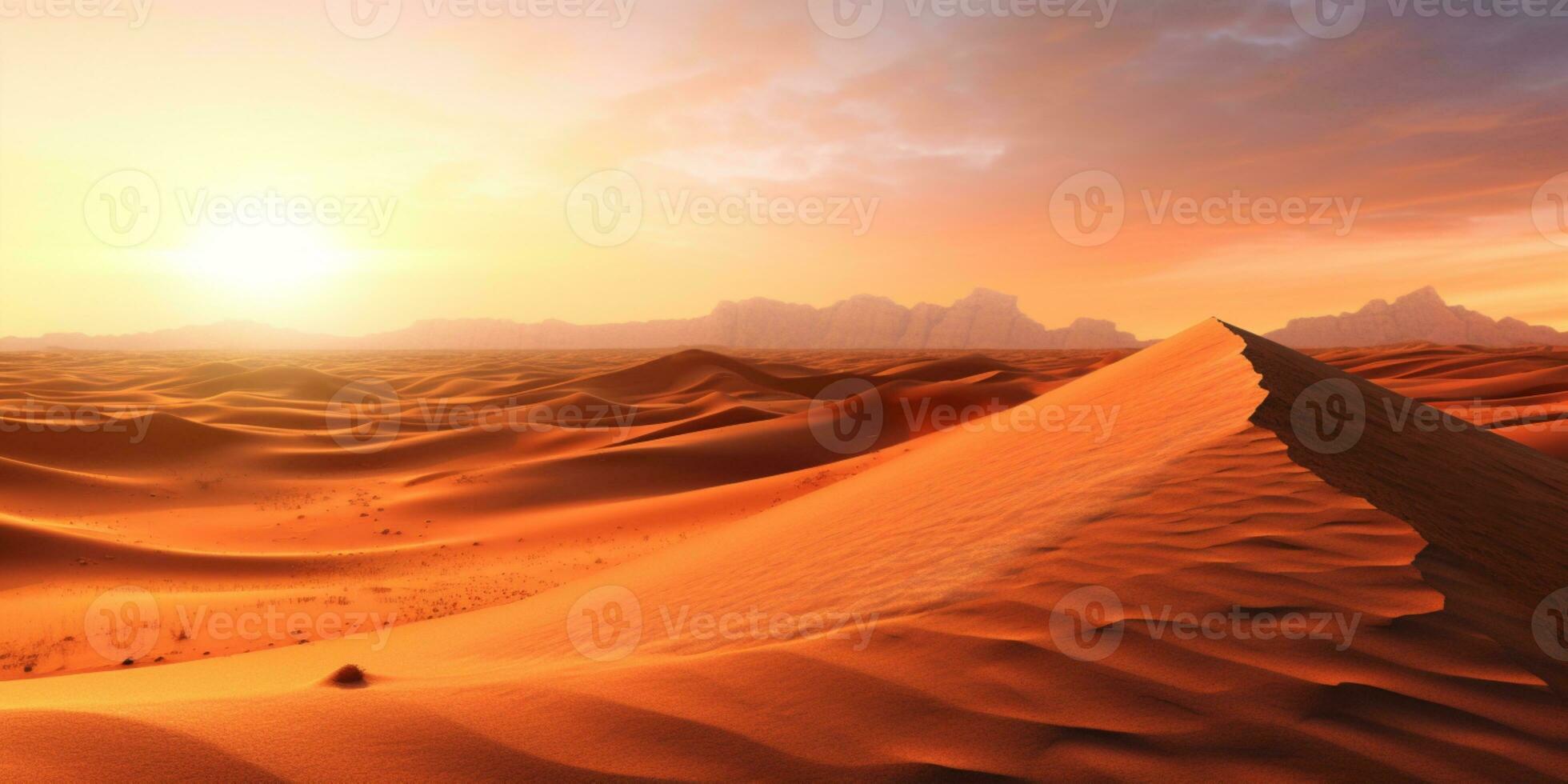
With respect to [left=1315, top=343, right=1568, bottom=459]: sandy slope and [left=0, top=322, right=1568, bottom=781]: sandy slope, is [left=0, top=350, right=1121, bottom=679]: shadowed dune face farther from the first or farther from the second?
[left=1315, top=343, right=1568, bottom=459]: sandy slope

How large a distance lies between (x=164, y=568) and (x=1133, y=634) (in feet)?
33.9

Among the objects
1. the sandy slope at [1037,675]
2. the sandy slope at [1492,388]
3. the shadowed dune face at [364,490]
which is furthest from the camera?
the sandy slope at [1492,388]

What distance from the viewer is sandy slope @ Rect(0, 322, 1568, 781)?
2.10 meters

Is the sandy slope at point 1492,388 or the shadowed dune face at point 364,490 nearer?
the shadowed dune face at point 364,490

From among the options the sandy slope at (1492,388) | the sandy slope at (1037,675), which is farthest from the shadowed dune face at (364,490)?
the sandy slope at (1492,388)

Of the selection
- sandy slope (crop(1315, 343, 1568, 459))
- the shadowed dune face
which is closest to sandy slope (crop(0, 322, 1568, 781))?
the shadowed dune face

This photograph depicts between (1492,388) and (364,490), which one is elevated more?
(1492,388)

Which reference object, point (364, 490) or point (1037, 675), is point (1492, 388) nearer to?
point (1037, 675)

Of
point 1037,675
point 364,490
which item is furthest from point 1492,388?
point 364,490

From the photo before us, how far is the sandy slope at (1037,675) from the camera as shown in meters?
2.10

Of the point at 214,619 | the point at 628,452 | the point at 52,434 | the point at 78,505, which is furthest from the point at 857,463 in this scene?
the point at 52,434

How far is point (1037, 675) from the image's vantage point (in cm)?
243

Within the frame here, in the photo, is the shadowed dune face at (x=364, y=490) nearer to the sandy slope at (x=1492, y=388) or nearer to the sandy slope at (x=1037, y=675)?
the sandy slope at (x=1037, y=675)

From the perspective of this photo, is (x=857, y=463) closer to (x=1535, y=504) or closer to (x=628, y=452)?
(x=628, y=452)
